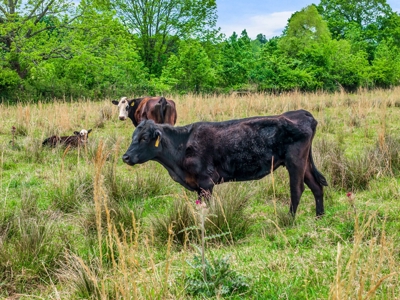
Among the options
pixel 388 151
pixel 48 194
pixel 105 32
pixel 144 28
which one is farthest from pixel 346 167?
pixel 144 28

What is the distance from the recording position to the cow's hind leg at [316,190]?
5387 mm

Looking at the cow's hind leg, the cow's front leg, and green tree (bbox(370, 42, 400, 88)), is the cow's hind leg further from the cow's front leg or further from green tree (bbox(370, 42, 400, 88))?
green tree (bbox(370, 42, 400, 88))

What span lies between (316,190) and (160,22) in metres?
36.5

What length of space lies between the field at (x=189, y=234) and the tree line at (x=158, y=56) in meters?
14.0

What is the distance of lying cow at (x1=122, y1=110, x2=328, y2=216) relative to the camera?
531 centimetres

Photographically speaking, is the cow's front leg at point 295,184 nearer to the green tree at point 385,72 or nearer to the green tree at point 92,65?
the green tree at point 92,65

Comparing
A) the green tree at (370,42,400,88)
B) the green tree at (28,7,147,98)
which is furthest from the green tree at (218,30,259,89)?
the green tree at (370,42,400,88)

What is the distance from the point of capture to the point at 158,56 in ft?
134

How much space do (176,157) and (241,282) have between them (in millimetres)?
2737

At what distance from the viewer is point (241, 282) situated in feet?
10.2

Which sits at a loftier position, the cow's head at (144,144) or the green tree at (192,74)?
the green tree at (192,74)

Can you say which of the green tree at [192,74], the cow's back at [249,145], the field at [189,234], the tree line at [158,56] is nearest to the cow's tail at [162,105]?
the field at [189,234]

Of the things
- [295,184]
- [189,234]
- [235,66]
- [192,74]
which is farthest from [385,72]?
[189,234]

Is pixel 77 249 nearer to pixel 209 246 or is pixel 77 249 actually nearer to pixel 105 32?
pixel 209 246
